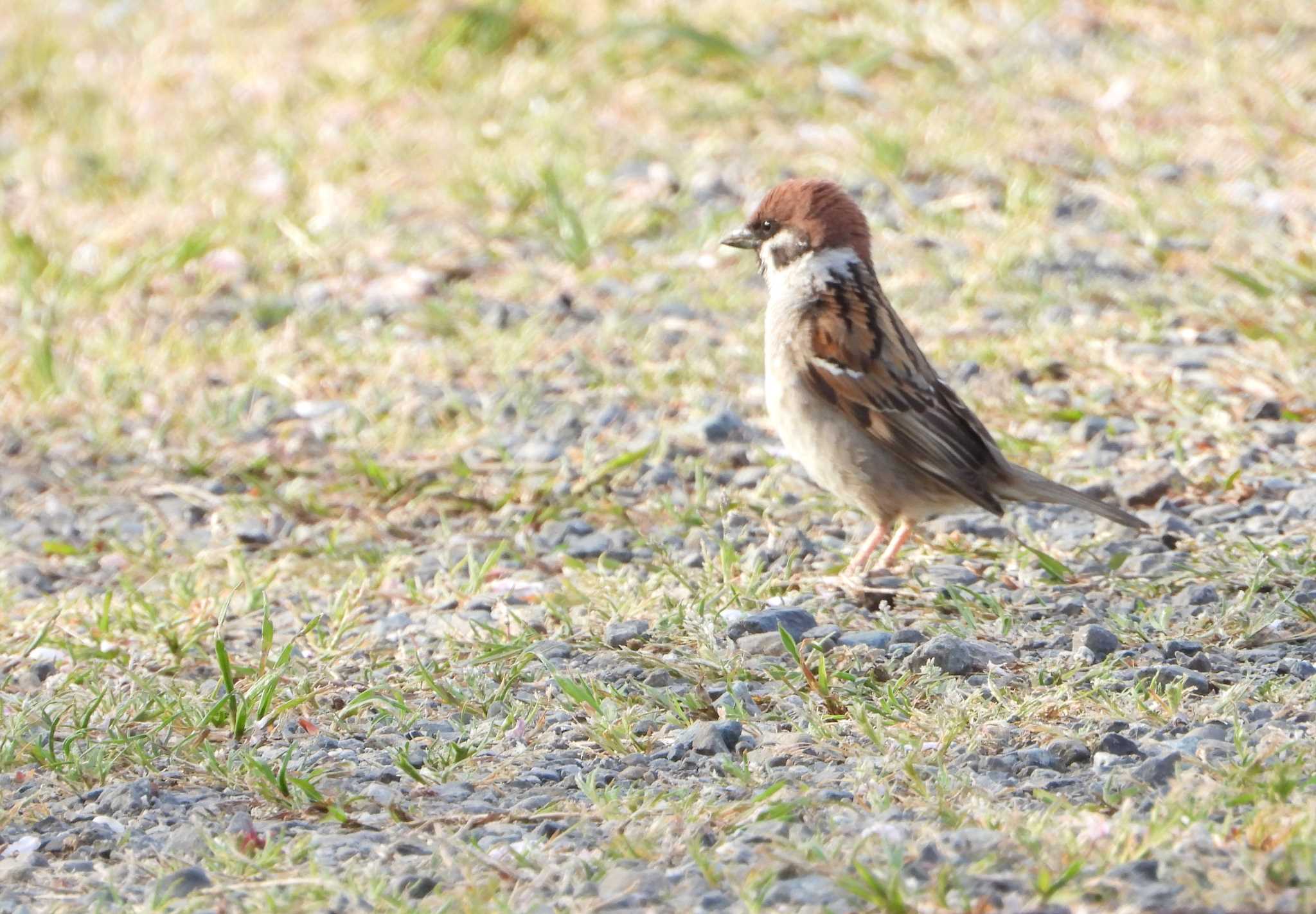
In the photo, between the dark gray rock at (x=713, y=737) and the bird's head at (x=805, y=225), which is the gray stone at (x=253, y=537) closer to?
the bird's head at (x=805, y=225)

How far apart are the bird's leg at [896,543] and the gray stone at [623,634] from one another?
74cm

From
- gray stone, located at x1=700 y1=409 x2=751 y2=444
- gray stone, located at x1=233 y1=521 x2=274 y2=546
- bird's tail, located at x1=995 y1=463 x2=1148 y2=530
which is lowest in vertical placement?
gray stone, located at x1=233 y1=521 x2=274 y2=546

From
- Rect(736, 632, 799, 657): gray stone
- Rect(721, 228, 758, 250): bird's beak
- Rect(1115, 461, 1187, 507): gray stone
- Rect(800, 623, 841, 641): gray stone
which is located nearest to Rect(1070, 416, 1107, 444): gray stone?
Rect(1115, 461, 1187, 507): gray stone

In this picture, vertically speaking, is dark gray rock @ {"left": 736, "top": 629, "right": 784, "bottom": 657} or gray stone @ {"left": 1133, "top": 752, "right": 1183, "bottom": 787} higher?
gray stone @ {"left": 1133, "top": 752, "right": 1183, "bottom": 787}

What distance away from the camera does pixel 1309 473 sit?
16.4 feet

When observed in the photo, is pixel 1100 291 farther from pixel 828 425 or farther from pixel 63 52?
pixel 63 52

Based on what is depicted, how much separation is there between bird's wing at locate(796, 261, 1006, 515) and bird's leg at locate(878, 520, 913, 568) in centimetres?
19

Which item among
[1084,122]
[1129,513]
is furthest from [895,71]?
[1129,513]

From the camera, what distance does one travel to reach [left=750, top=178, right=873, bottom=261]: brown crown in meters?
5.09

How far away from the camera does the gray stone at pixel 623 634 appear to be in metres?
4.18

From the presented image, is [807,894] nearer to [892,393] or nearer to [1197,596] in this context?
[1197,596]

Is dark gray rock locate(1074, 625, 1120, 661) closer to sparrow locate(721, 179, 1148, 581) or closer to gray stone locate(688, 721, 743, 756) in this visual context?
sparrow locate(721, 179, 1148, 581)

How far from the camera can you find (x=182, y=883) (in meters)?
3.08

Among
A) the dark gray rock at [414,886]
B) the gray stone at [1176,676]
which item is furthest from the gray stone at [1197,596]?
the dark gray rock at [414,886]
